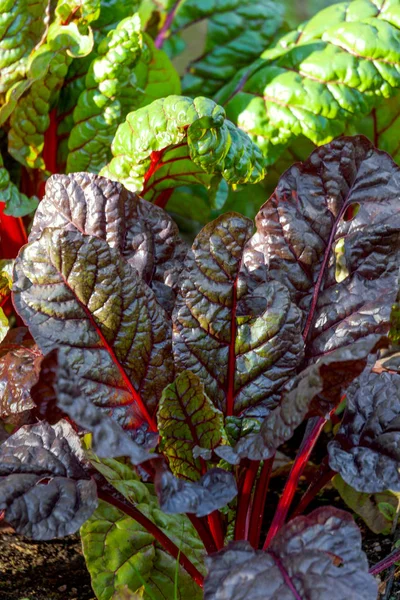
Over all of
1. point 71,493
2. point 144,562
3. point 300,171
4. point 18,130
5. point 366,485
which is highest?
point 18,130

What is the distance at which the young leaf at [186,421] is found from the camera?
1.03m

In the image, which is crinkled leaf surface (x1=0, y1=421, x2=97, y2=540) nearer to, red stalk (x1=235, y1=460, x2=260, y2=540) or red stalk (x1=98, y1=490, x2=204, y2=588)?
red stalk (x1=98, y1=490, x2=204, y2=588)

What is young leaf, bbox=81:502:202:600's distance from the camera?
3.59 feet

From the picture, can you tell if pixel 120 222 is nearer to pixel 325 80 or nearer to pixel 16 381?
pixel 16 381

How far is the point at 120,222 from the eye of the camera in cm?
119

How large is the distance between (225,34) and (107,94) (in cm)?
65

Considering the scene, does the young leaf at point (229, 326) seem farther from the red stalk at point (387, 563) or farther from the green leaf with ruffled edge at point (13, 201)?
the green leaf with ruffled edge at point (13, 201)

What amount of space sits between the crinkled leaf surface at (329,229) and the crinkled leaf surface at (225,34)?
3.16ft

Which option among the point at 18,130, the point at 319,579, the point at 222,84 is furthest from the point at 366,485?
the point at 222,84

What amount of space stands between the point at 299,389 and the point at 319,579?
22 cm

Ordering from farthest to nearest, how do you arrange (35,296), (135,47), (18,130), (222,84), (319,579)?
(222,84) → (18,130) → (135,47) → (35,296) → (319,579)

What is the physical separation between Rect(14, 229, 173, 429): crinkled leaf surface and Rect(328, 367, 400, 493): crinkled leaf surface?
31 cm

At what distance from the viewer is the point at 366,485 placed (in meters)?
0.95

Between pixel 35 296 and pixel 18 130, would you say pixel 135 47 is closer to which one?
pixel 18 130
